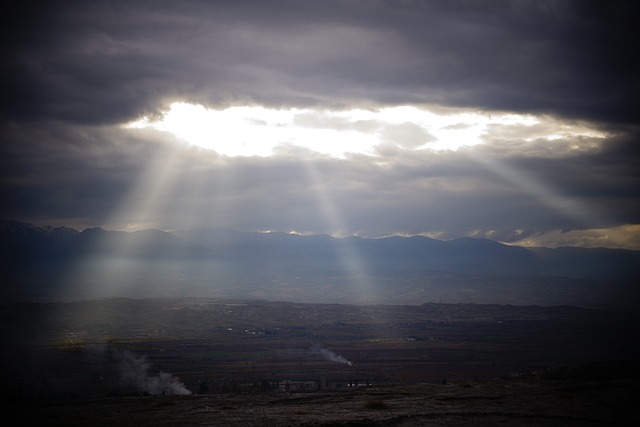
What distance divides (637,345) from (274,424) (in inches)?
6338

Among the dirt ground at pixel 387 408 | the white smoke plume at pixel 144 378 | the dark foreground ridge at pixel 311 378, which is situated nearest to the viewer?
the dirt ground at pixel 387 408

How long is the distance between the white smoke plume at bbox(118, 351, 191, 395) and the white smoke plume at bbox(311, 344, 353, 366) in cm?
4724

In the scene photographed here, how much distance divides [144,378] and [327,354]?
58.5 meters

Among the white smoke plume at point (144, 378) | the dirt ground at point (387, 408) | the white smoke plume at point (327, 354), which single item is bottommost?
the white smoke plume at point (327, 354)

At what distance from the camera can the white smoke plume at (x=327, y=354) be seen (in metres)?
142

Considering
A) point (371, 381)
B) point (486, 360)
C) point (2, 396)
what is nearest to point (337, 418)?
point (2, 396)

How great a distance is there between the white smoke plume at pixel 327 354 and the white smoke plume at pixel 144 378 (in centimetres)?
4724

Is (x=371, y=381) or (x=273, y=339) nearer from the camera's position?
(x=371, y=381)

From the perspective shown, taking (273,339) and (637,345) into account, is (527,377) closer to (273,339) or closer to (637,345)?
(637,345)

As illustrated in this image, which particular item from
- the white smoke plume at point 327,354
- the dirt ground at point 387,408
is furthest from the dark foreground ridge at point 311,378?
the white smoke plume at point 327,354

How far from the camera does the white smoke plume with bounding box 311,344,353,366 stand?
141775 millimetres

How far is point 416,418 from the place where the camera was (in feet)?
134

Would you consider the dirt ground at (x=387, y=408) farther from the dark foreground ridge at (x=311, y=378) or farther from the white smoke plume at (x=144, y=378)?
the white smoke plume at (x=144, y=378)

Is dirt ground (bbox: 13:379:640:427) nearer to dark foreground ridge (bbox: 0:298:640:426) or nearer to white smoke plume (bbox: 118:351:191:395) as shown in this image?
dark foreground ridge (bbox: 0:298:640:426)
